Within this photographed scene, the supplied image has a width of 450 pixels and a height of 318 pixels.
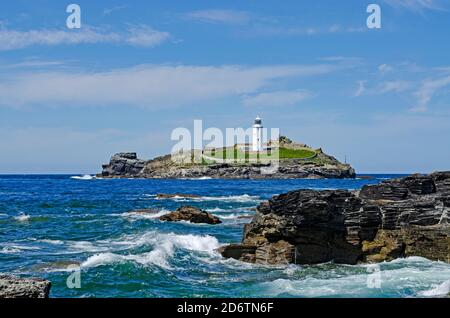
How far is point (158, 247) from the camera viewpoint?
27812mm

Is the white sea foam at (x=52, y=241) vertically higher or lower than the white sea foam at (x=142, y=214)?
lower

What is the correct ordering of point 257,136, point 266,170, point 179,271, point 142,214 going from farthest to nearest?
point 266,170, point 257,136, point 142,214, point 179,271

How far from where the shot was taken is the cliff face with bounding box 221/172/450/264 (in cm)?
2298

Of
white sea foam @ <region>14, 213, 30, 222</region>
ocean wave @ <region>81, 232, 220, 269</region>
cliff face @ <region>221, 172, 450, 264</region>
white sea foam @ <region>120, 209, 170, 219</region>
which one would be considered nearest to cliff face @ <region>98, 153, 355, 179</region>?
white sea foam @ <region>120, 209, 170, 219</region>

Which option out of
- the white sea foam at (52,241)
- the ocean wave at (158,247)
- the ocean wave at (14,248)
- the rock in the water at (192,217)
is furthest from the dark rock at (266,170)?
the ocean wave at (14,248)

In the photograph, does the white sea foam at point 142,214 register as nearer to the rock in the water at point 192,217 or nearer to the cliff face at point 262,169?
the rock in the water at point 192,217

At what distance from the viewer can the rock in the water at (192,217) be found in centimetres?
4191

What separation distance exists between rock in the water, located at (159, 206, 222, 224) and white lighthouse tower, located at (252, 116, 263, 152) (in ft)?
418

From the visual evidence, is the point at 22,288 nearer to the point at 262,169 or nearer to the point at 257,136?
the point at 257,136

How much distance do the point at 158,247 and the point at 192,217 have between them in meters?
14.9

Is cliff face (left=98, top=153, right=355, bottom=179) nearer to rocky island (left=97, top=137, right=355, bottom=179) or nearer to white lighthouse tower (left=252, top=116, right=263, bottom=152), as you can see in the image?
rocky island (left=97, top=137, right=355, bottom=179)

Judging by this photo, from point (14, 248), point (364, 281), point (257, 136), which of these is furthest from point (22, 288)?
point (257, 136)

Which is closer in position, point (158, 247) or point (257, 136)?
point (158, 247)

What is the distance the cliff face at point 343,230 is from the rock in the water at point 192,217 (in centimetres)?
1645
